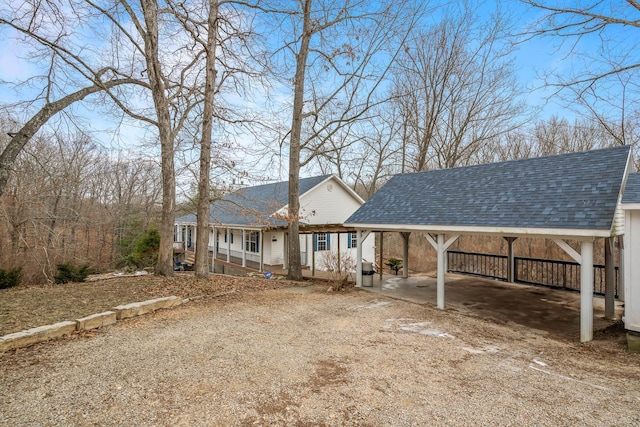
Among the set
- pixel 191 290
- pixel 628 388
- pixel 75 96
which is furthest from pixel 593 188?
pixel 75 96

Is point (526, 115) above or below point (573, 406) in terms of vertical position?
above

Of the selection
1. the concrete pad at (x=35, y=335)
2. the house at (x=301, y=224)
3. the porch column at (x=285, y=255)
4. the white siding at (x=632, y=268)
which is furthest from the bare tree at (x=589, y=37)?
the porch column at (x=285, y=255)

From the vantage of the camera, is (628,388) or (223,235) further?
(223,235)

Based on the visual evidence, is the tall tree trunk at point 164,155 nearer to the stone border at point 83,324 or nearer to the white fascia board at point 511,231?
the stone border at point 83,324

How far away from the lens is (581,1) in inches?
283

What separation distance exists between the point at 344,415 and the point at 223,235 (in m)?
21.1

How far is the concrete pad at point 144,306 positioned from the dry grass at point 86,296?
0.36 m

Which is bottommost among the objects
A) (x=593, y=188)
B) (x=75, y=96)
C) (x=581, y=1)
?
(x=593, y=188)

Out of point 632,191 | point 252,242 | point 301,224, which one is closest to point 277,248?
point 252,242

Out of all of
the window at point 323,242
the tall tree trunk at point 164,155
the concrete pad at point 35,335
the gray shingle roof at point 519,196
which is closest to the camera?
the concrete pad at point 35,335

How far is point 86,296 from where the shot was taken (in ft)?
25.1

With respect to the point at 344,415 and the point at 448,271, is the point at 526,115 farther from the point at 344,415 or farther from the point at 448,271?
the point at 344,415

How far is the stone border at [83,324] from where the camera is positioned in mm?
4781

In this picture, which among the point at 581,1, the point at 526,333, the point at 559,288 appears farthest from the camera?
the point at 559,288
